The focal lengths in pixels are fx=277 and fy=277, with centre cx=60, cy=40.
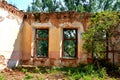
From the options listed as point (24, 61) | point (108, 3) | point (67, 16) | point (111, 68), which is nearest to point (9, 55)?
point (24, 61)

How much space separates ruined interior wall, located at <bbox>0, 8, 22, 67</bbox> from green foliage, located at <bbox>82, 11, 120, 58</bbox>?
3604mm

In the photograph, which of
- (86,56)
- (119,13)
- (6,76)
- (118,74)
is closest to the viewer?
(6,76)

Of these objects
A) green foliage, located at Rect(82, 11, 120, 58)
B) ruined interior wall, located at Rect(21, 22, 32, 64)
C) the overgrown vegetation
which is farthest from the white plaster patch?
green foliage, located at Rect(82, 11, 120, 58)

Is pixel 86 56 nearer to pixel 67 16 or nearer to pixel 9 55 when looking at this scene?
pixel 67 16

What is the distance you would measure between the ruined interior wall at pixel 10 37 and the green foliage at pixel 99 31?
3.60m

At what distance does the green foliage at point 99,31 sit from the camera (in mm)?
13086

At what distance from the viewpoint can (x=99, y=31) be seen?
1321 centimetres

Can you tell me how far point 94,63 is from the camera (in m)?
13.9

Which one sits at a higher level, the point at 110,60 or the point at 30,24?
the point at 30,24

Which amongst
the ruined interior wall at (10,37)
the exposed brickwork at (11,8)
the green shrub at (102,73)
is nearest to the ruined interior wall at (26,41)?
the ruined interior wall at (10,37)

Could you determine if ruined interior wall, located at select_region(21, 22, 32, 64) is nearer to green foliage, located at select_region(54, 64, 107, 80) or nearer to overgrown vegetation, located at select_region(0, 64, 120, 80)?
overgrown vegetation, located at select_region(0, 64, 120, 80)

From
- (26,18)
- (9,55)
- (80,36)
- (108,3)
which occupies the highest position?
(108,3)

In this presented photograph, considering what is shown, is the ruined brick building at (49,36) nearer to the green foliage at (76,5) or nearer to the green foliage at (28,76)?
the green foliage at (28,76)

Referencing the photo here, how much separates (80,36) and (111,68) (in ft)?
8.03
